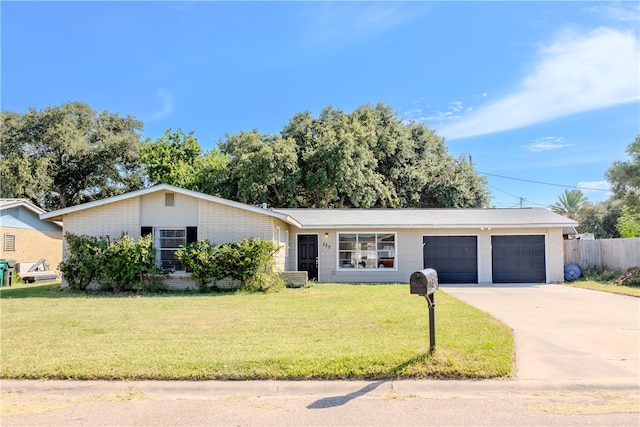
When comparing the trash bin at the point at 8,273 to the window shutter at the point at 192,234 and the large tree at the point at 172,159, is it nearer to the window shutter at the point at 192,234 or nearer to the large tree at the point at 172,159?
the window shutter at the point at 192,234

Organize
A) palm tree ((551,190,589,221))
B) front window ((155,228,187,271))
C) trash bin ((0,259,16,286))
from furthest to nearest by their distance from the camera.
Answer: palm tree ((551,190,589,221)) → trash bin ((0,259,16,286)) → front window ((155,228,187,271))

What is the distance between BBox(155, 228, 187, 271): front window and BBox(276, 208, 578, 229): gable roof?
15.9ft

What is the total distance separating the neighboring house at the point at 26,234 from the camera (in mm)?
20016

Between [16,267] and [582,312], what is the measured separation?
21.2m

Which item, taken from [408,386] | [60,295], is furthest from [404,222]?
[408,386]

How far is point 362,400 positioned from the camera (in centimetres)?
470

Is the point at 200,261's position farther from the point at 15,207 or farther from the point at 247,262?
the point at 15,207

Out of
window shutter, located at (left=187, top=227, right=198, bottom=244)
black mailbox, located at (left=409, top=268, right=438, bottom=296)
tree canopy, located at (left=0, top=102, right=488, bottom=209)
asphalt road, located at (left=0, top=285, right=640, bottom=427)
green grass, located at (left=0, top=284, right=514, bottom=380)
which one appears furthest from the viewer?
tree canopy, located at (left=0, top=102, right=488, bottom=209)

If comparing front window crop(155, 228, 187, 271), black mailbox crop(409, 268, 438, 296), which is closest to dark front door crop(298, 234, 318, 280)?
front window crop(155, 228, 187, 271)

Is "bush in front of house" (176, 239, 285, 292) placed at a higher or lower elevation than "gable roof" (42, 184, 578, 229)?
lower

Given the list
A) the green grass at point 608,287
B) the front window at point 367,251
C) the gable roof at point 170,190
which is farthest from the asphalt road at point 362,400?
the front window at point 367,251

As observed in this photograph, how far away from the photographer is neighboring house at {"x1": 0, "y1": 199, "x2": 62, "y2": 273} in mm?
20016

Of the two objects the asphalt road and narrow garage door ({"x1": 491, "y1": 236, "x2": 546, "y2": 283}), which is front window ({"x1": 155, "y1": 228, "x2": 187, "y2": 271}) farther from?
narrow garage door ({"x1": 491, "y1": 236, "x2": 546, "y2": 283})

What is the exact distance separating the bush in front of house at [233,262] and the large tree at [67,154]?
20.2 m
